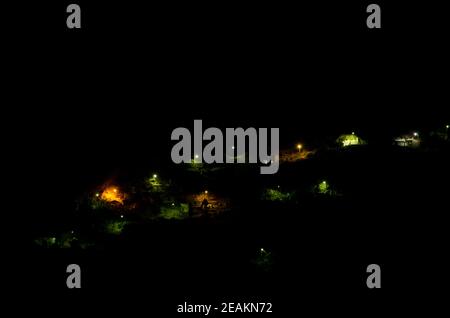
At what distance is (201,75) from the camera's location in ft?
84.7

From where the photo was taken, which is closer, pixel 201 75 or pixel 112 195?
pixel 112 195

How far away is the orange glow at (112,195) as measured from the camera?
1423 cm

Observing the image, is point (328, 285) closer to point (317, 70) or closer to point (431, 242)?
point (431, 242)

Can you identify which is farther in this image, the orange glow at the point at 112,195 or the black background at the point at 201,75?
the black background at the point at 201,75

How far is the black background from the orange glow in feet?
3.99

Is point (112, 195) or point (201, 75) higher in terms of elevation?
point (201, 75)

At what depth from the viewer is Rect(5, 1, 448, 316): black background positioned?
746 inches

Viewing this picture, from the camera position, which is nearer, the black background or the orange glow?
the orange glow

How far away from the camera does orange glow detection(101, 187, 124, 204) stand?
46.7ft

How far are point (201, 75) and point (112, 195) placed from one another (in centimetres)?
1310

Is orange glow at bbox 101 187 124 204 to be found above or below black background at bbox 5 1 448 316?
below

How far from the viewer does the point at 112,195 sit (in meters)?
14.5

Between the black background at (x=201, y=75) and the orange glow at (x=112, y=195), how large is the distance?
1.22 metres
